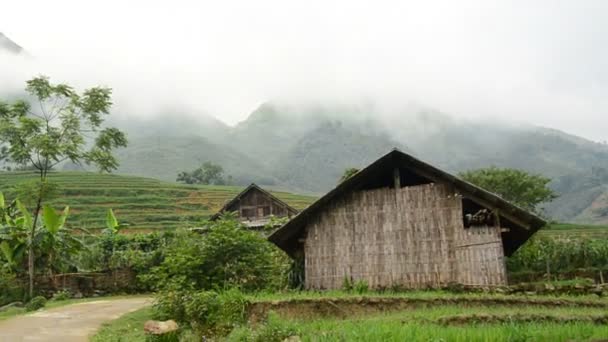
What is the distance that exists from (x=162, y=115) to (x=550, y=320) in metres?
159

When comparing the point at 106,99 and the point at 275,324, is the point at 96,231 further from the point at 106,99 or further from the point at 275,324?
the point at 275,324

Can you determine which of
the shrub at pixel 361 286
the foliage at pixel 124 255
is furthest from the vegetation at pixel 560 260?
the foliage at pixel 124 255

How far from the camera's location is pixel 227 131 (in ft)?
535

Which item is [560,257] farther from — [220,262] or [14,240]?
[14,240]

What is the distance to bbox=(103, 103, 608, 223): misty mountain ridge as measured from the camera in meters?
101

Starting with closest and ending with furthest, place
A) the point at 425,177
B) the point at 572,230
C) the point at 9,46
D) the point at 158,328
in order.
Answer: the point at 158,328, the point at 425,177, the point at 572,230, the point at 9,46

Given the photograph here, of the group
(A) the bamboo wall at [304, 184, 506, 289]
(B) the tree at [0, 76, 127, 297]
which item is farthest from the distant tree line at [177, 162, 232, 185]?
(A) the bamboo wall at [304, 184, 506, 289]

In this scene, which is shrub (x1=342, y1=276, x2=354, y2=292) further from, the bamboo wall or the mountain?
the mountain

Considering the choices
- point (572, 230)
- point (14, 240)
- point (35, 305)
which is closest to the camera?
point (35, 305)

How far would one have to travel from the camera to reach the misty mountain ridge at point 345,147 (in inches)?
3967

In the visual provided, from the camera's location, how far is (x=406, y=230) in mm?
14297

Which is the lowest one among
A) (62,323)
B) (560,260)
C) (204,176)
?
(62,323)

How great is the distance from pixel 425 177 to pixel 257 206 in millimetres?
22741

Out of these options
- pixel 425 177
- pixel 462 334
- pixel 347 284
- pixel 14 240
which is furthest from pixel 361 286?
pixel 14 240
